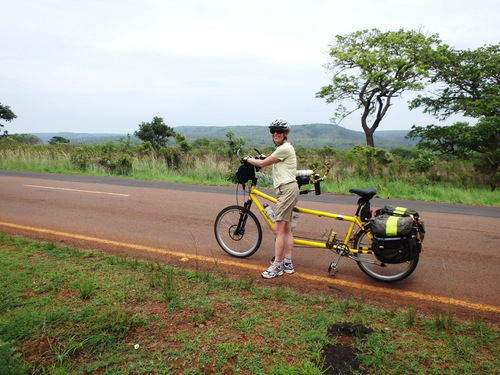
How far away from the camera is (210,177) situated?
1691 cm

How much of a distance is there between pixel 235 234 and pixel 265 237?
135 cm

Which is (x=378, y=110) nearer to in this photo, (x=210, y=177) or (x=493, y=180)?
(x=493, y=180)

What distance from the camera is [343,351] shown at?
3039mm

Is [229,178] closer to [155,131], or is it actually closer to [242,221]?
[242,221]

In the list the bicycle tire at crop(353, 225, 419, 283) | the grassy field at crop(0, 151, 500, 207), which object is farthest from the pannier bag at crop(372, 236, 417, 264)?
the grassy field at crop(0, 151, 500, 207)

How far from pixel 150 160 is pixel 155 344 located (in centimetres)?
1768

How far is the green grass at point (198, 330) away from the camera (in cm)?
284

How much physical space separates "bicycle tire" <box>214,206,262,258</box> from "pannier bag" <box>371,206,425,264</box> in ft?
5.76

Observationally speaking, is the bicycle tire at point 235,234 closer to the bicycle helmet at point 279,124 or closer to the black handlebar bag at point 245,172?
the black handlebar bag at point 245,172

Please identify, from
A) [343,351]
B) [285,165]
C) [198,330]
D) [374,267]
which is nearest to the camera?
[343,351]

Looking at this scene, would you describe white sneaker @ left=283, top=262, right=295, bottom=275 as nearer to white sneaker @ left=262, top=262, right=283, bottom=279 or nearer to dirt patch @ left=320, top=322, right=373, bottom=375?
white sneaker @ left=262, top=262, right=283, bottom=279

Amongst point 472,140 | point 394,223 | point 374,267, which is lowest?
point 374,267

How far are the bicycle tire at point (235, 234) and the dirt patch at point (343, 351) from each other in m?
2.20

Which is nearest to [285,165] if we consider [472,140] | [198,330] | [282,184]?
[282,184]
